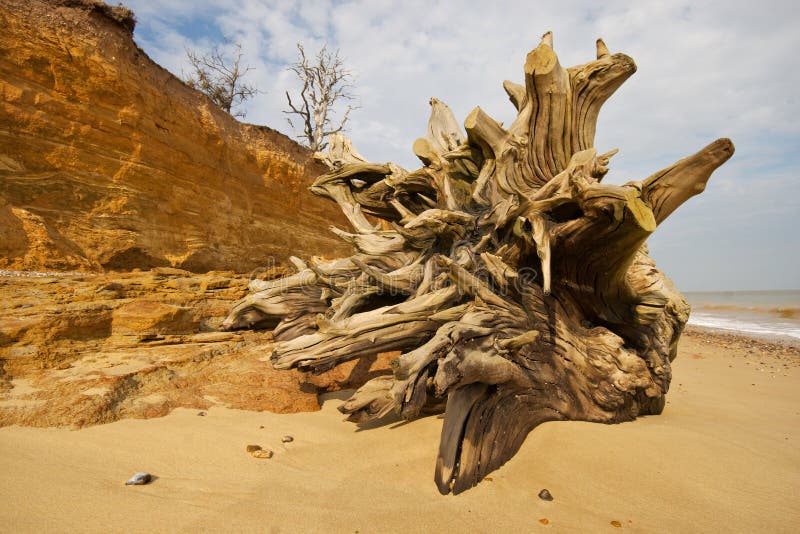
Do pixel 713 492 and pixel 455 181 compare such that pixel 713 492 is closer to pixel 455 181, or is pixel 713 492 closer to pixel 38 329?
pixel 455 181

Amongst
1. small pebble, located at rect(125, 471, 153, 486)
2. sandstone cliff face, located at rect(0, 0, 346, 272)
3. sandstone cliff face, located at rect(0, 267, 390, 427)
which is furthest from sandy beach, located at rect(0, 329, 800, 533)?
sandstone cliff face, located at rect(0, 0, 346, 272)

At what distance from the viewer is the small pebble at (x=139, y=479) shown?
5.83 feet

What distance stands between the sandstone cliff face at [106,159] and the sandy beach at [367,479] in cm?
413

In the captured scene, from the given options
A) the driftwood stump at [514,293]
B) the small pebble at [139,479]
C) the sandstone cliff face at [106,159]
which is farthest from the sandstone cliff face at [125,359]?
the sandstone cliff face at [106,159]

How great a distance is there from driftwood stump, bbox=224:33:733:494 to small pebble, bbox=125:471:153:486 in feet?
3.77

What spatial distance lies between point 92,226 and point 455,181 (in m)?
5.04

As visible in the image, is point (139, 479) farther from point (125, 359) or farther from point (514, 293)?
point (514, 293)

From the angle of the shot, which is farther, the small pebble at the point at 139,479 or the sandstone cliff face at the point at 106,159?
the sandstone cliff face at the point at 106,159

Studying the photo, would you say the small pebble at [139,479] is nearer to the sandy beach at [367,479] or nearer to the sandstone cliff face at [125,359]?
the sandy beach at [367,479]

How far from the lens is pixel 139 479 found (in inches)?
70.6

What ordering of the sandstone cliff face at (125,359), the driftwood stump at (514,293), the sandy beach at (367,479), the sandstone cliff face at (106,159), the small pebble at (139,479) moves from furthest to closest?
1. the sandstone cliff face at (106,159)
2. the sandstone cliff face at (125,359)
3. the driftwood stump at (514,293)
4. the small pebble at (139,479)
5. the sandy beach at (367,479)

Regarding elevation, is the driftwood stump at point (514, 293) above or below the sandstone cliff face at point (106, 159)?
below

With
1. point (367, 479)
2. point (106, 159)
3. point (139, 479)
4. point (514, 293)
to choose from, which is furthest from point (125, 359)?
point (106, 159)

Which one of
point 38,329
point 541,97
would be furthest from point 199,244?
point 541,97
